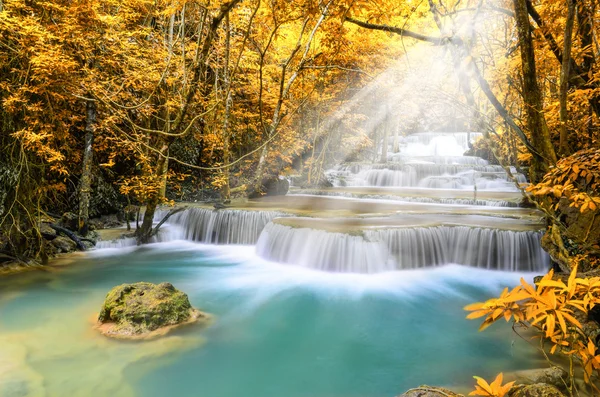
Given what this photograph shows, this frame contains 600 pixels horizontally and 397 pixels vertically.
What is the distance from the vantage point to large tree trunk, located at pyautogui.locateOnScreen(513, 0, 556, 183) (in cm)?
288

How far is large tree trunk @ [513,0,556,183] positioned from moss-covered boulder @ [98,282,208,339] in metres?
5.12

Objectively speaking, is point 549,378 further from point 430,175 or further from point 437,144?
point 437,144

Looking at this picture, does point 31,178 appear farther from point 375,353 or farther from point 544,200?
point 544,200

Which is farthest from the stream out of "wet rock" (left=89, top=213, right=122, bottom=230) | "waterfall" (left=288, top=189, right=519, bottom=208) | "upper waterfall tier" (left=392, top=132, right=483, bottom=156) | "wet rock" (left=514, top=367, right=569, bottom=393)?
"upper waterfall tier" (left=392, top=132, right=483, bottom=156)

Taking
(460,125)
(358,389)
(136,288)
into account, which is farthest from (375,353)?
(460,125)

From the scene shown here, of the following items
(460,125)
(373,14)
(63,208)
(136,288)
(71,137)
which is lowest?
(136,288)

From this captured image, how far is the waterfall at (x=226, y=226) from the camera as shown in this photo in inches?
446

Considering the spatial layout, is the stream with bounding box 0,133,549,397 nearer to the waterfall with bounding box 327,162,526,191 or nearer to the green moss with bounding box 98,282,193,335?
the green moss with bounding box 98,282,193,335

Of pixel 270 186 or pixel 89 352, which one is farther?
pixel 270 186

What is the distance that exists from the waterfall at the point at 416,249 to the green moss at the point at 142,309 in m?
3.91

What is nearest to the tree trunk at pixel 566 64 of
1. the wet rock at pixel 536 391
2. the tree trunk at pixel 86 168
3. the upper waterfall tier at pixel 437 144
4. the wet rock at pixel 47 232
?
the wet rock at pixel 536 391

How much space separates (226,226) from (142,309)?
640cm

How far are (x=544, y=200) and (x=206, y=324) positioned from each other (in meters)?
4.95

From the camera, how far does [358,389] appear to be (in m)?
4.27
